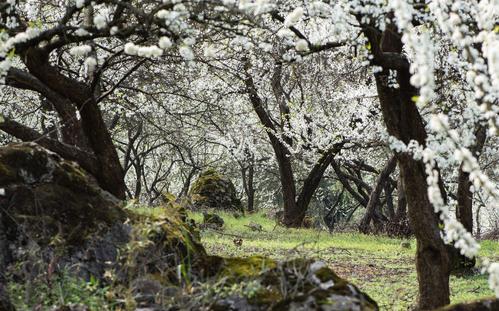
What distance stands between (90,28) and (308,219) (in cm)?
1626

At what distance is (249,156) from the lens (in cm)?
3288

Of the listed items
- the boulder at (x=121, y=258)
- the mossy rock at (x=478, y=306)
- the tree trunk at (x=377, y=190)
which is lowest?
the mossy rock at (x=478, y=306)

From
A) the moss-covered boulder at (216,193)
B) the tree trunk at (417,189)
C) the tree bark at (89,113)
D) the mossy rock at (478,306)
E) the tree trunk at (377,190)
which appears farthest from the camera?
the moss-covered boulder at (216,193)

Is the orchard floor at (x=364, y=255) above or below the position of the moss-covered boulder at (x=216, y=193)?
below

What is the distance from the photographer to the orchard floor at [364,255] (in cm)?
1094

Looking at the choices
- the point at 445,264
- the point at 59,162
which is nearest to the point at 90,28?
the point at 59,162

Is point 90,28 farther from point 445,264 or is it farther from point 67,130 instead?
point 67,130

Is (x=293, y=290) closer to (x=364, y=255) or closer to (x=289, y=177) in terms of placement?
(x=364, y=255)

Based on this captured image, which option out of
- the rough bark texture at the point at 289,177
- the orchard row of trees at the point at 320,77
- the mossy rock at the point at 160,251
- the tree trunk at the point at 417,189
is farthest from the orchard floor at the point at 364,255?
the mossy rock at the point at 160,251

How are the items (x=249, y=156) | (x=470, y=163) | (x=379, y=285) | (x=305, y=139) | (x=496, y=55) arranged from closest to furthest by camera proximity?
(x=496, y=55) → (x=470, y=163) → (x=379, y=285) → (x=305, y=139) → (x=249, y=156)

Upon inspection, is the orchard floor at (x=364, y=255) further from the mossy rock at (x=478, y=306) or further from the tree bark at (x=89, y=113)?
the mossy rock at (x=478, y=306)

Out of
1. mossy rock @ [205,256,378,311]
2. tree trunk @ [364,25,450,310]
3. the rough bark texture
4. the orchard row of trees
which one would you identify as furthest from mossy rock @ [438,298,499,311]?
the rough bark texture

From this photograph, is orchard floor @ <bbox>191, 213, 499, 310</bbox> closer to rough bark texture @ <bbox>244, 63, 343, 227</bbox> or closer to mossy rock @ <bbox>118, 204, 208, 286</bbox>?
rough bark texture @ <bbox>244, 63, 343, 227</bbox>

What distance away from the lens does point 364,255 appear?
50.6ft
